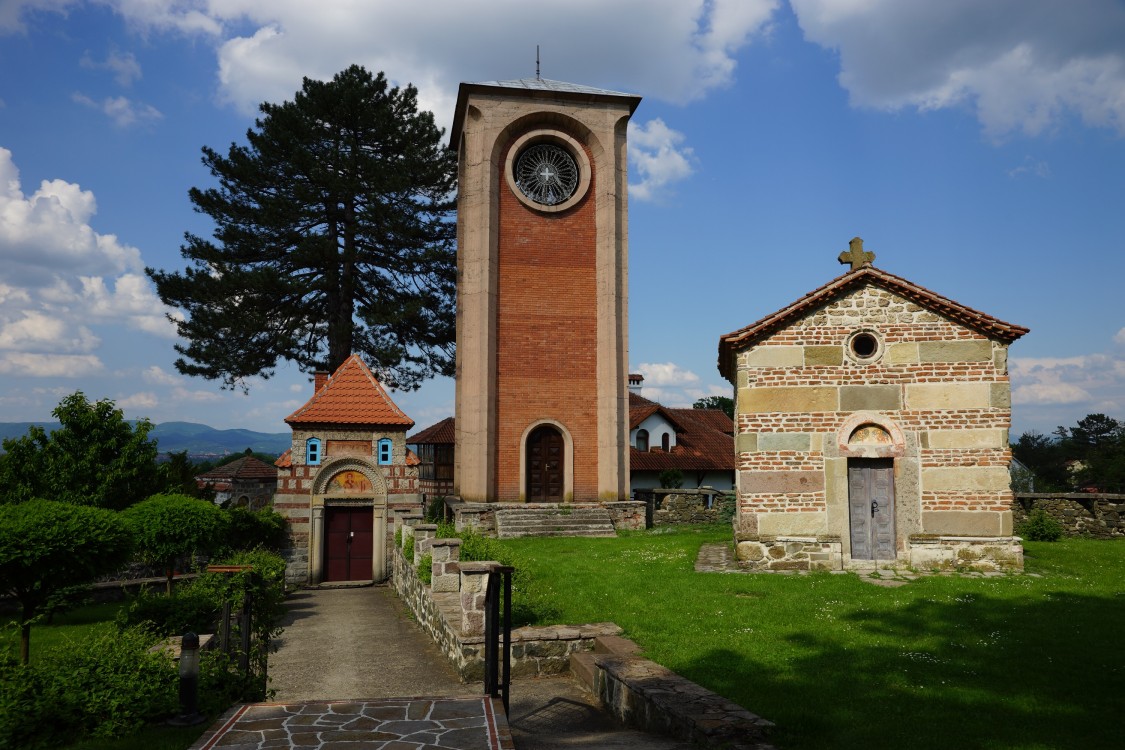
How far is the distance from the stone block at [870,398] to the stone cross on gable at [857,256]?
2.45 meters

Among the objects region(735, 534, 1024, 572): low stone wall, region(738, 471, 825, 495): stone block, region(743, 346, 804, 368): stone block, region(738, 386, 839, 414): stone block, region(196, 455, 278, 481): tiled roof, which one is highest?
region(743, 346, 804, 368): stone block

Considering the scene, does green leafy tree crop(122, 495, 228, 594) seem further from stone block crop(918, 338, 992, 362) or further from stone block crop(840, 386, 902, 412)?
stone block crop(918, 338, 992, 362)

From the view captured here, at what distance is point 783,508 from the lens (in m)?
15.2

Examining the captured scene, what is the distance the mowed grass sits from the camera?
21.2 feet

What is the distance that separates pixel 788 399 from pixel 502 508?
10797 millimetres

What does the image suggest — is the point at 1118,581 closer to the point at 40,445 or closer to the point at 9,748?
the point at 9,748

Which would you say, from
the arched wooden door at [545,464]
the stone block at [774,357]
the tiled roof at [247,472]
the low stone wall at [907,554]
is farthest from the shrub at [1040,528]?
the tiled roof at [247,472]

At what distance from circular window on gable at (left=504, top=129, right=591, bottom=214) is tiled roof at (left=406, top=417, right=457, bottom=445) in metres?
13.8

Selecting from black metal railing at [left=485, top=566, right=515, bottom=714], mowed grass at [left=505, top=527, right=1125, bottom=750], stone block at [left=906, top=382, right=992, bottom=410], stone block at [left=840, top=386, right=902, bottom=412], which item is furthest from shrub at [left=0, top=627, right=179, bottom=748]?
stone block at [left=906, top=382, right=992, bottom=410]

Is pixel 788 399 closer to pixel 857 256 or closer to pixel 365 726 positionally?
pixel 857 256

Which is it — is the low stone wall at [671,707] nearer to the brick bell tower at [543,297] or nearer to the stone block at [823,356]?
the stone block at [823,356]

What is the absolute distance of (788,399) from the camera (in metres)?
15.3

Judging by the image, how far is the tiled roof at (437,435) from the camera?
35.8 meters

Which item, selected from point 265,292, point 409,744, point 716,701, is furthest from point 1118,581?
point 265,292
